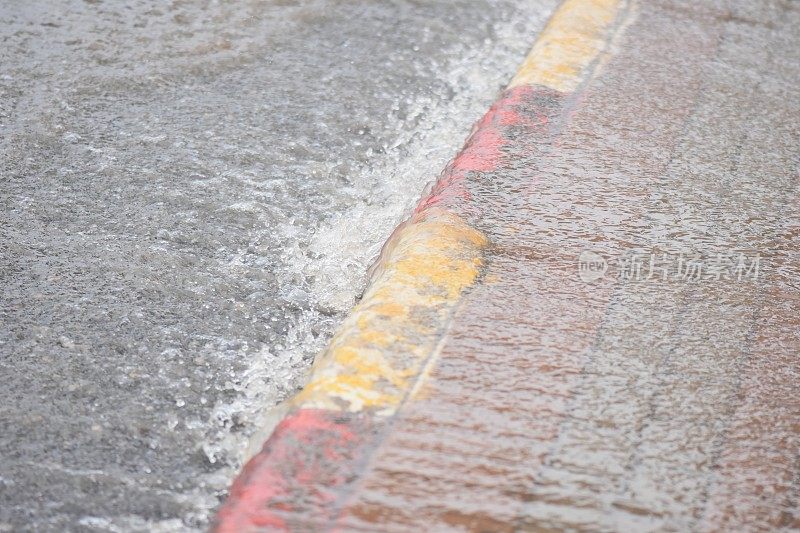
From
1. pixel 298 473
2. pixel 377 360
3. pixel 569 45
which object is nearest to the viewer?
pixel 298 473

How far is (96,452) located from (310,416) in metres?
0.29

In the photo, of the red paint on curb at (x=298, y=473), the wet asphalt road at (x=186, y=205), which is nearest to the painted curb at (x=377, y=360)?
the red paint on curb at (x=298, y=473)

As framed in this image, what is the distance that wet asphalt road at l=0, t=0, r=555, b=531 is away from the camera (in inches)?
45.3

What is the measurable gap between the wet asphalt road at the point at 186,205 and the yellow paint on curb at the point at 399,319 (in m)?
0.12

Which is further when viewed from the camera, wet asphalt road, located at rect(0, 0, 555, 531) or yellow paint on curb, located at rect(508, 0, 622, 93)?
yellow paint on curb, located at rect(508, 0, 622, 93)

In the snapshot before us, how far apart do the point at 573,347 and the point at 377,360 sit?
10.9 inches

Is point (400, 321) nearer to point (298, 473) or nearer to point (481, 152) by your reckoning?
point (298, 473)

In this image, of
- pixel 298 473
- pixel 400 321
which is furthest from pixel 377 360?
pixel 298 473

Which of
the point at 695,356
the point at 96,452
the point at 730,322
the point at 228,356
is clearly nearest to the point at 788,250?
the point at 730,322

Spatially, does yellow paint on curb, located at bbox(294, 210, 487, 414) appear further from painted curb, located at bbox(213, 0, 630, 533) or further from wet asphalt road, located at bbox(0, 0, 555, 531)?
wet asphalt road, located at bbox(0, 0, 555, 531)

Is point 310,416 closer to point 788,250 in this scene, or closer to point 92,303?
point 92,303

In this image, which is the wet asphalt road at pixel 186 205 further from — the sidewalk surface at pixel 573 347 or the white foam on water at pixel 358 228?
the sidewalk surface at pixel 573 347

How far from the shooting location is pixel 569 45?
212 cm

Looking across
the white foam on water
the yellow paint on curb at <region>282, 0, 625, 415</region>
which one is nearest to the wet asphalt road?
the white foam on water
